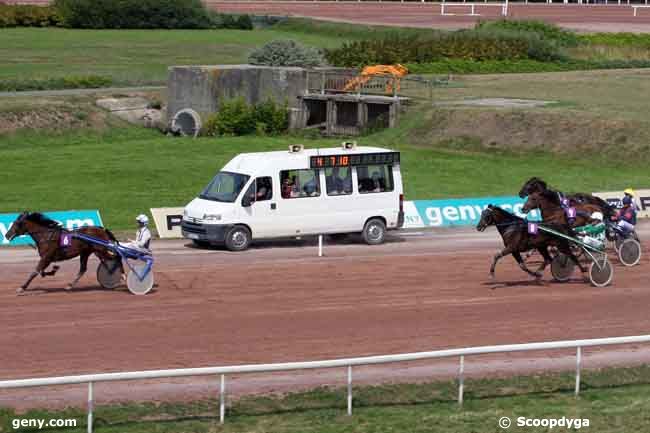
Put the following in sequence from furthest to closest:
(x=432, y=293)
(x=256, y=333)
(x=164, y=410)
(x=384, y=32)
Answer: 1. (x=384, y=32)
2. (x=432, y=293)
3. (x=256, y=333)
4. (x=164, y=410)

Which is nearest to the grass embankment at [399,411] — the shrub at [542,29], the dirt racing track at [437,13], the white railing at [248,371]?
the white railing at [248,371]

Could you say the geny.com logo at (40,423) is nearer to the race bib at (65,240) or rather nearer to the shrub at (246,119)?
the race bib at (65,240)

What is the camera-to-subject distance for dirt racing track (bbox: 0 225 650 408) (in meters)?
14.8

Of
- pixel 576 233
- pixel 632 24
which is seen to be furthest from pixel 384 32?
pixel 576 233

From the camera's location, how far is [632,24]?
240 ft

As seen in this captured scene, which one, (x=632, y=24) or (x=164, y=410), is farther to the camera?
(x=632, y=24)

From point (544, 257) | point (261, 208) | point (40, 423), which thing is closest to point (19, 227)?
point (261, 208)

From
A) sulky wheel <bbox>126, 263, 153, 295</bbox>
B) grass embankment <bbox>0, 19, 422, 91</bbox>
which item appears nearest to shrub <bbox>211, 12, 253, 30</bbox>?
grass embankment <bbox>0, 19, 422, 91</bbox>

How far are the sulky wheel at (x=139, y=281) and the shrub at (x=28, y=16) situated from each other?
5784cm

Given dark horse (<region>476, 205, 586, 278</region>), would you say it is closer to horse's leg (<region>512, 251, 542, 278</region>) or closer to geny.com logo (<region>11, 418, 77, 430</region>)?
horse's leg (<region>512, 251, 542, 278</region>)

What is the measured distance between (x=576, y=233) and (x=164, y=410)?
9.57m

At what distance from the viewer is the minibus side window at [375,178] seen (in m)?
25.7

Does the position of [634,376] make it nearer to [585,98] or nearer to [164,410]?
[164,410]

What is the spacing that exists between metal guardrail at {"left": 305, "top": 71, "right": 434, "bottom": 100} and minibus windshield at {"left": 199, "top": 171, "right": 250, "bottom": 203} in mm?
17922
